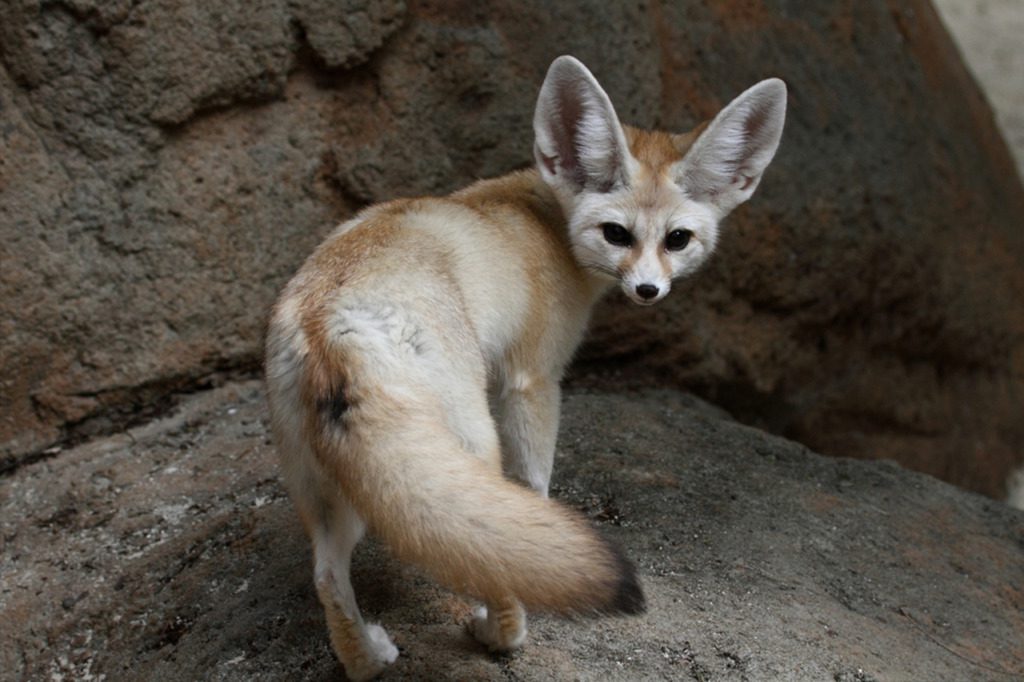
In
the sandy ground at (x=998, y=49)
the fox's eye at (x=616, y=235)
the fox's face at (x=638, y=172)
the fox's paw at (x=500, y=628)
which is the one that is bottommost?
the fox's paw at (x=500, y=628)

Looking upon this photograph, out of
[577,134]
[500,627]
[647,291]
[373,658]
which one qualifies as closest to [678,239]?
[647,291]

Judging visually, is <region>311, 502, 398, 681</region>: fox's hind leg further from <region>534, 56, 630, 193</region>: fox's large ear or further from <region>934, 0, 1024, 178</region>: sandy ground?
<region>934, 0, 1024, 178</region>: sandy ground

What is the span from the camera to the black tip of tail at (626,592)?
6.87 feet

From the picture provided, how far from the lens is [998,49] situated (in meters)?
9.26

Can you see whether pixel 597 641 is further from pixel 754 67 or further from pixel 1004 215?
pixel 1004 215

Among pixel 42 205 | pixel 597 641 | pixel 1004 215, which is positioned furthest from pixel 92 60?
pixel 1004 215

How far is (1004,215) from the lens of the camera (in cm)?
642

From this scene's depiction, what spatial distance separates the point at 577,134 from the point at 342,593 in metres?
1.55

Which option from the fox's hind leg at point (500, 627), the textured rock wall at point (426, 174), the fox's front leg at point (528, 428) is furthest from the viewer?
the textured rock wall at point (426, 174)

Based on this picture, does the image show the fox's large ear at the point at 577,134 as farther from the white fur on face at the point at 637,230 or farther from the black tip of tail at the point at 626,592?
the black tip of tail at the point at 626,592

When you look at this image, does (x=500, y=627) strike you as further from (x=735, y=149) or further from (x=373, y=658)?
(x=735, y=149)

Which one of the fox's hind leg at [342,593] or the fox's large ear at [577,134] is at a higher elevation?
the fox's large ear at [577,134]

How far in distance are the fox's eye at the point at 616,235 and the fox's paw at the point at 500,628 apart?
114 cm

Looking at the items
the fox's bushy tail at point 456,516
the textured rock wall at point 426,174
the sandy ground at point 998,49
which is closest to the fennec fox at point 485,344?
the fox's bushy tail at point 456,516
